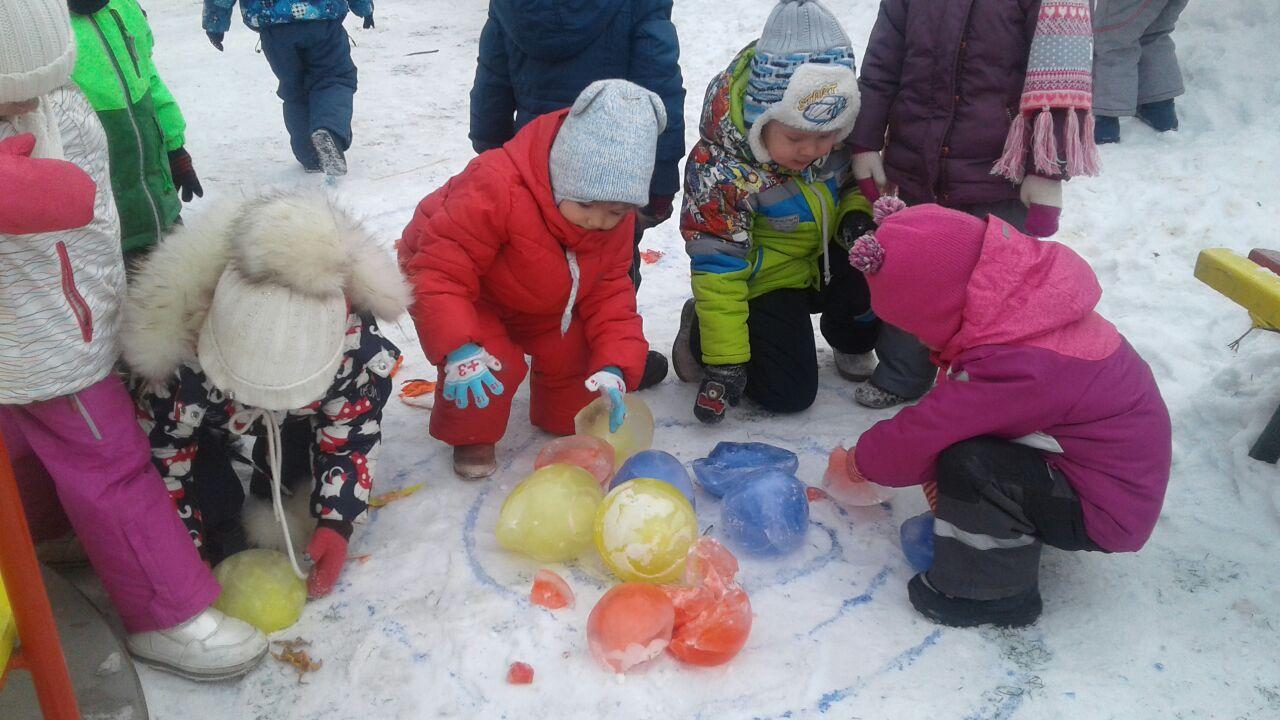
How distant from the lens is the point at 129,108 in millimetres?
2793

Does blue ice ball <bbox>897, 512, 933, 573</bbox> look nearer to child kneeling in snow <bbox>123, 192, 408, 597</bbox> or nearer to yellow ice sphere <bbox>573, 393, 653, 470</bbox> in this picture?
yellow ice sphere <bbox>573, 393, 653, 470</bbox>

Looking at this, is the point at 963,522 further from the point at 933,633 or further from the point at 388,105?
the point at 388,105

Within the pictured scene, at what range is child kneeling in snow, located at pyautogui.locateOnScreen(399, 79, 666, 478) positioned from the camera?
2.47 m

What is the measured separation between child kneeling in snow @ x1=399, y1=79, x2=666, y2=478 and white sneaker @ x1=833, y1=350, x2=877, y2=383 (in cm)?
97

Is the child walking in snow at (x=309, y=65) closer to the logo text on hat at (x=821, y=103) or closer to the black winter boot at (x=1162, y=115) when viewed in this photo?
the logo text on hat at (x=821, y=103)

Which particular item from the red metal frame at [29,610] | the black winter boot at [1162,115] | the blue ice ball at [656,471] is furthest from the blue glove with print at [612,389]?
the black winter boot at [1162,115]

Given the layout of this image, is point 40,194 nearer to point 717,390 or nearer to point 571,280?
point 571,280

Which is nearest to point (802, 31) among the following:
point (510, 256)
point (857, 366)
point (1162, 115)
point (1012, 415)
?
point (510, 256)

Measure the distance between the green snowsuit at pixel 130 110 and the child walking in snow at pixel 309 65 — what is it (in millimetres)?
2025

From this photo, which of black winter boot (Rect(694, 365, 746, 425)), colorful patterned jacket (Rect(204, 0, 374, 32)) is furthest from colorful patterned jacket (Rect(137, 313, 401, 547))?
colorful patterned jacket (Rect(204, 0, 374, 32))

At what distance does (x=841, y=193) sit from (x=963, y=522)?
1.38m

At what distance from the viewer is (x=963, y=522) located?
2.21m

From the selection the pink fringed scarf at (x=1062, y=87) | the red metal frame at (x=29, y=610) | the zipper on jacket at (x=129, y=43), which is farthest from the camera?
the zipper on jacket at (x=129, y=43)

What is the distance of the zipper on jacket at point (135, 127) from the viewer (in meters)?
2.72
